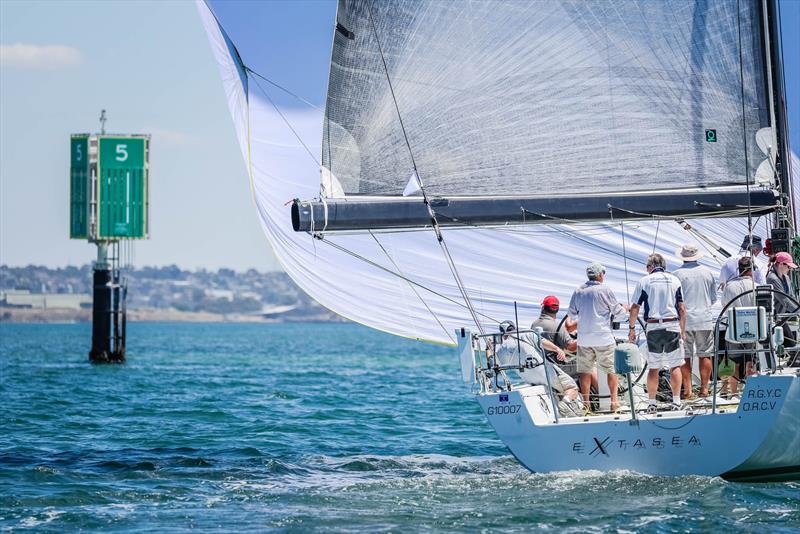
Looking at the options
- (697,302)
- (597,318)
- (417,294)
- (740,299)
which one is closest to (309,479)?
(417,294)

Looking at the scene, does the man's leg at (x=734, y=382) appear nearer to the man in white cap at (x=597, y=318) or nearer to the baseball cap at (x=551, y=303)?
the man in white cap at (x=597, y=318)

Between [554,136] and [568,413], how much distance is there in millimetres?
3115

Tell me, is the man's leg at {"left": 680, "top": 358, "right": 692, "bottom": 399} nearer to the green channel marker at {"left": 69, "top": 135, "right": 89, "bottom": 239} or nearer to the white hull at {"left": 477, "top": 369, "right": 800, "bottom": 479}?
the white hull at {"left": 477, "top": 369, "right": 800, "bottom": 479}

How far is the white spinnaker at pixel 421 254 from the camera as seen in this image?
13.7 m

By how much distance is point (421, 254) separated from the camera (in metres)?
13.9

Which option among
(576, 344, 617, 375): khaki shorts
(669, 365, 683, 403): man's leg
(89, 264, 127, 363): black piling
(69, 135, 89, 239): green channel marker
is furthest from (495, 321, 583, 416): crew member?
(69, 135, 89, 239): green channel marker

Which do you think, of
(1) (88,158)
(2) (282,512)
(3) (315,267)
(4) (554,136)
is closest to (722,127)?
(4) (554,136)

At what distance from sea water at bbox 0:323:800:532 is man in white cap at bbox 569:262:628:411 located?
1059 mm

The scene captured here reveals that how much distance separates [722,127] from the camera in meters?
13.2

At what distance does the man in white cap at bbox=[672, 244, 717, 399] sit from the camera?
1165cm

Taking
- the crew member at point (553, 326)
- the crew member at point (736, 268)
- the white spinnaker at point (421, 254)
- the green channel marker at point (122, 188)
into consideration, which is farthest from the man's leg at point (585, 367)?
→ the green channel marker at point (122, 188)

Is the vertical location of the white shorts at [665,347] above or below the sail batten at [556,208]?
below

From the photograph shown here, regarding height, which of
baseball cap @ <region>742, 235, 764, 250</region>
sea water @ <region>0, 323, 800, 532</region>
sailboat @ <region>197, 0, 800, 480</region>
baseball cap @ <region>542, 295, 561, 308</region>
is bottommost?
sea water @ <region>0, 323, 800, 532</region>

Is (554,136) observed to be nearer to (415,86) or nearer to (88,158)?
(415,86)
